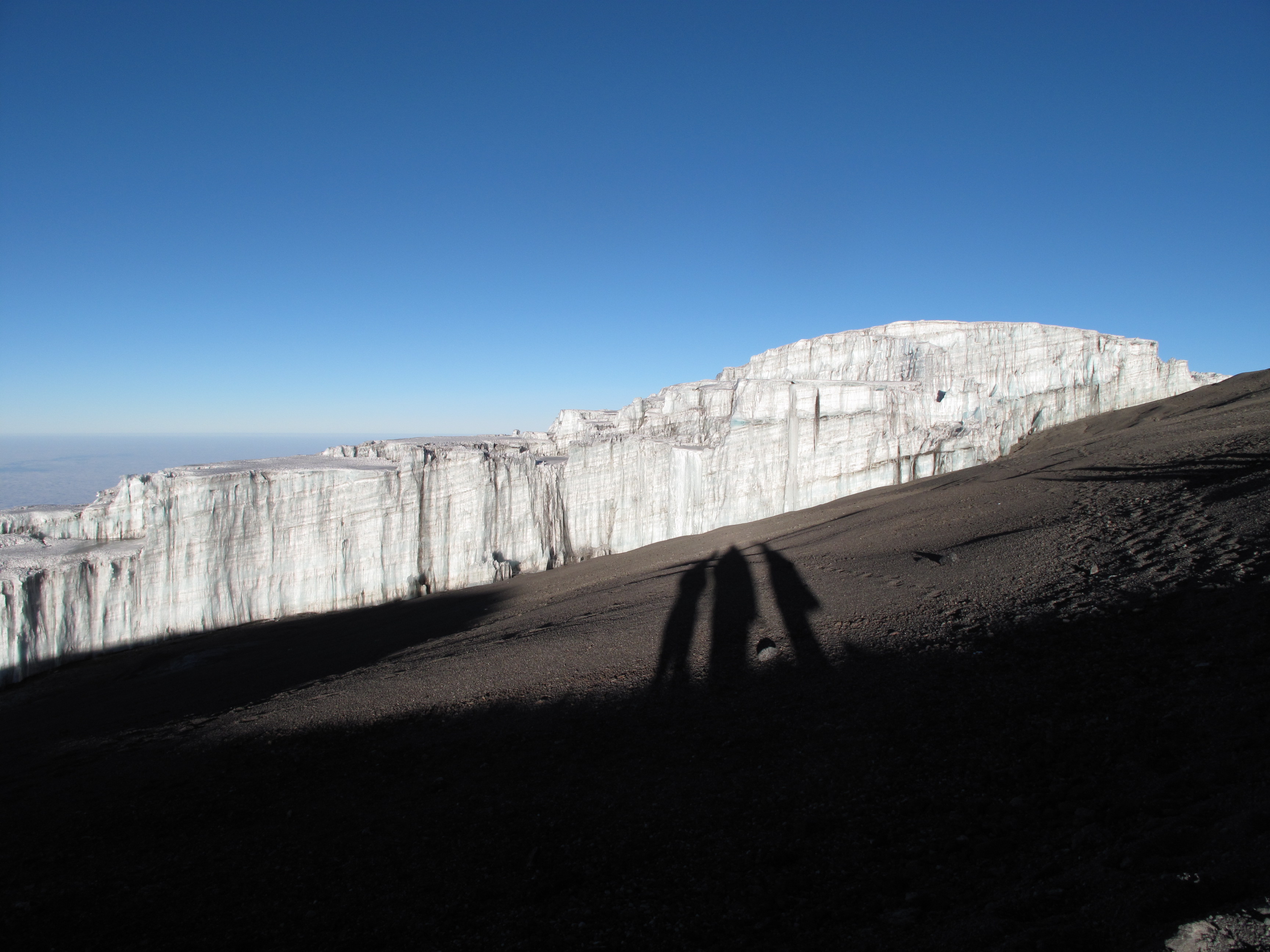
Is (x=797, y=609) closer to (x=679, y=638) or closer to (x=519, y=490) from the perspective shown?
(x=679, y=638)

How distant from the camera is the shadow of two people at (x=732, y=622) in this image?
8.58 metres

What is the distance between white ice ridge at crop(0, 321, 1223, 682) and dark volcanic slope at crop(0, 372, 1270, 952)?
659 centimetres

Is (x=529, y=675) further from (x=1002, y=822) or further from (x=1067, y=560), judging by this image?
(x=1067, y=560)

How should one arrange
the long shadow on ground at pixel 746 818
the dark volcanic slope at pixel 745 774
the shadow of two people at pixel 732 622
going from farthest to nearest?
the shadow of two people at pixel 732 622 → the dark volcanic slope at pixel 745 774 → the long shadow on ground at pixel 746 818

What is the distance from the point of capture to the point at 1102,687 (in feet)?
20.2

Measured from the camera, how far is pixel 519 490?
74.7 feet

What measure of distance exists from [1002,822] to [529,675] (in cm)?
636

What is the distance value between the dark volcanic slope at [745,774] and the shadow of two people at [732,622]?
78 millimetres

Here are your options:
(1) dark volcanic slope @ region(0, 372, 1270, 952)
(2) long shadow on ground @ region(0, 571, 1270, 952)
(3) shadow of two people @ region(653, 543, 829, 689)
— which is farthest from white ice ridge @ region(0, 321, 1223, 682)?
(2) long shadow on ground @ region(0, 571, 1270, 952)

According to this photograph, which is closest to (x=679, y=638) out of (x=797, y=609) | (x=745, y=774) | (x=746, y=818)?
(x=797, y=609)

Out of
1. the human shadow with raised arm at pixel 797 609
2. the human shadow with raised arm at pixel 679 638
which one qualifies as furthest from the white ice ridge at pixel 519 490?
the human shadow with raised arm at pixel 797 609

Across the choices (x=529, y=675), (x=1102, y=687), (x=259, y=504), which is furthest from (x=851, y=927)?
(x=259, y=504)

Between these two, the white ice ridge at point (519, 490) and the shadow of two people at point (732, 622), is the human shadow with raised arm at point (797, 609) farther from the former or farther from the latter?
the white ice ridge at point (519, 490)

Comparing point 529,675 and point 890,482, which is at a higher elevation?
point 890,482
